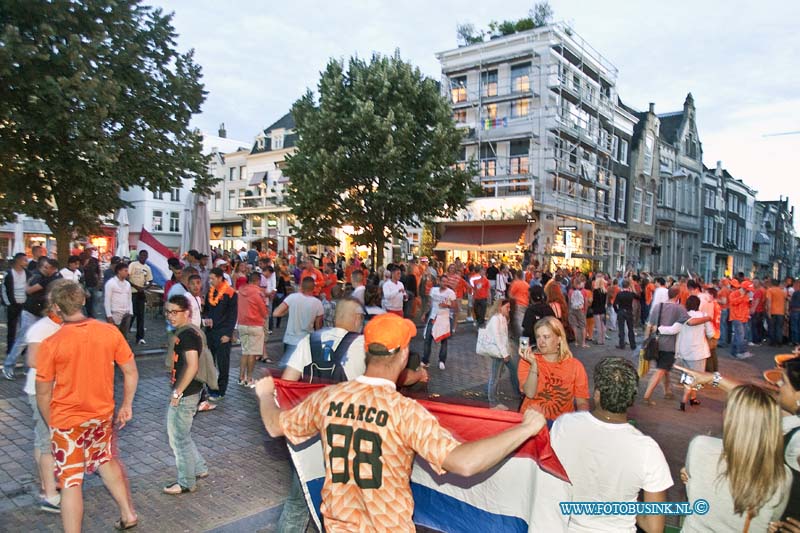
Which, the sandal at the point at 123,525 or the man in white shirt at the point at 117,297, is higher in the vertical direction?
the man in white shirt at the point at 117,297

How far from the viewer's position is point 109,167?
1212 centimetres

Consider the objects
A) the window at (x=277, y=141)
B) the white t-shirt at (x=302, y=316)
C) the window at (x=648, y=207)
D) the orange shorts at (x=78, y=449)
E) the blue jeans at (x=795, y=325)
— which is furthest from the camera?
the window at (x=648, y=207)

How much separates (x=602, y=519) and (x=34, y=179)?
14564 millimetres

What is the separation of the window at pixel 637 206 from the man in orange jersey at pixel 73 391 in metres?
42.9

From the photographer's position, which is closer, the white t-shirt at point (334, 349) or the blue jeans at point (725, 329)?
the white t-shirt at point (334, 349)

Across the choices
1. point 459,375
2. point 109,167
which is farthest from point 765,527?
point 109,167

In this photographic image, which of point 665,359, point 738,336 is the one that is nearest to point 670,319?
point 665,359

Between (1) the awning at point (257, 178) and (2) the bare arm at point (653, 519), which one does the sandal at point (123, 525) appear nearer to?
(2) the bare arm at point (653, 519)

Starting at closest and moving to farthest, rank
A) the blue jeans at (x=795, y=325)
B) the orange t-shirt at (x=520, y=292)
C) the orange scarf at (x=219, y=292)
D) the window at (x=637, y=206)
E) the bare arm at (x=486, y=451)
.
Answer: the bare arm at (x=486, y=451)
the orange scarf at (x=219, y=292)
the orange t-shirt at (x=520, y=292)
the blue jeans at (x=795, y=325)
the window at (x=637, y=206)

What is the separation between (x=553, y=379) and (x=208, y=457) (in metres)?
3.73

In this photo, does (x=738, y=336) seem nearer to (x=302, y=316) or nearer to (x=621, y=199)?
(x=302, y=316)

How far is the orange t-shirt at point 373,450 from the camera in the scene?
218cm

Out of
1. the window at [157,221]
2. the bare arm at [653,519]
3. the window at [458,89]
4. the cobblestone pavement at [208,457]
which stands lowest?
the cobblestone pavement at [208,457]

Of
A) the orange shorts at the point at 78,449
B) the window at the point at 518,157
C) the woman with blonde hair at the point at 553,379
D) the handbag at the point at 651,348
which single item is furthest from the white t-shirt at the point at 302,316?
the window at the point at 518,157
